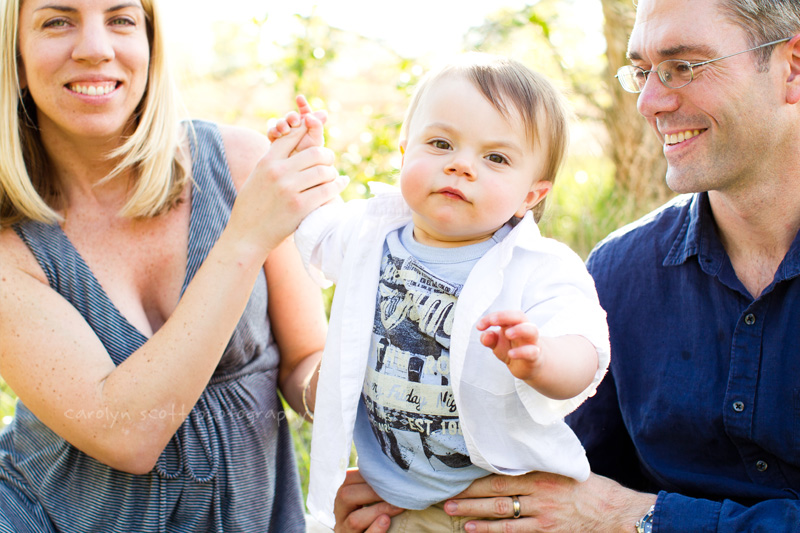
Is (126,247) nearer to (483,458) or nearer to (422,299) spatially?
(422,299)

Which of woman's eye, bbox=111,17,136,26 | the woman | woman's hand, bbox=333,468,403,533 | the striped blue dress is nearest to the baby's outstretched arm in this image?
woman's hand, bbox=333,468,403,533

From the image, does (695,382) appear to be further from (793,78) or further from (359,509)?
(359,509)

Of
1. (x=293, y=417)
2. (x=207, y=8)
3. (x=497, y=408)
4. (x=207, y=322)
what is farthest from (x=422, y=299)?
(x=207, y=8)

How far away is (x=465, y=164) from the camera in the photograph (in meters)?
1.70

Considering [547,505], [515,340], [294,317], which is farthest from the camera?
[294,317]

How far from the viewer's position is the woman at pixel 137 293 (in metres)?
2.03

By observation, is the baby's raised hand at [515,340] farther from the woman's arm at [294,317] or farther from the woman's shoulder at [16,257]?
the woman's shoulder at [16,257]

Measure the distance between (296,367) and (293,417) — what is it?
1.29m

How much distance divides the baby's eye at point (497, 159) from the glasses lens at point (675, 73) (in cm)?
57

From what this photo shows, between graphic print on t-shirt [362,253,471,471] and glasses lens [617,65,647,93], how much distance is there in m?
0.86

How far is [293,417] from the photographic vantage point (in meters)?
3.71

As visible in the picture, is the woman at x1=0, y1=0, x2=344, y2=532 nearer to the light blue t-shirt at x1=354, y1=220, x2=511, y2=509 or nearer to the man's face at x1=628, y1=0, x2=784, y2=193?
the light blue t-shirt at x1=354, y1=220, x2=511, y2=509

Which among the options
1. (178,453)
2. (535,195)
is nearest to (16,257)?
(178,453)

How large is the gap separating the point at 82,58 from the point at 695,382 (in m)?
1.93
